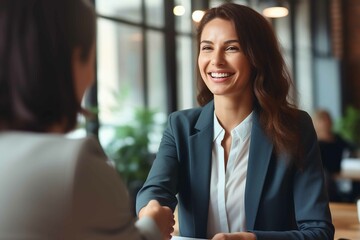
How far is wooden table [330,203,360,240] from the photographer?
208cm

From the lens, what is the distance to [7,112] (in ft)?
3.32

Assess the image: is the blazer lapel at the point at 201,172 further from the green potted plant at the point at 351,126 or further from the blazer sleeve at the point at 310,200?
the green potted plant at the point at 351,126

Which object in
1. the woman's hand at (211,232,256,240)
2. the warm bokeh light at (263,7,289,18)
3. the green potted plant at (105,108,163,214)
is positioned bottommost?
the green potted plant at (105,108,163,214)

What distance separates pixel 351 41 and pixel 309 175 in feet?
35.7

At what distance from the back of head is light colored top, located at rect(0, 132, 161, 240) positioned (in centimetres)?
5

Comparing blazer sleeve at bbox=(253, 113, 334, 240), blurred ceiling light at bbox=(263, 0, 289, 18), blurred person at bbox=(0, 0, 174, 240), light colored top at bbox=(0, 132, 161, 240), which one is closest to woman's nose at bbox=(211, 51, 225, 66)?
blazer sleeve at bbox=(253, 113, 334, 240)

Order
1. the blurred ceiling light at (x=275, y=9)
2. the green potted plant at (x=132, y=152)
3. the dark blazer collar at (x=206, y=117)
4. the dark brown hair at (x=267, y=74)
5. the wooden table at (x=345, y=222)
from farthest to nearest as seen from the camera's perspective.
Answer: the green potted plant at (x=132, y=152), the blurred ceiling light at (x=275, y=9), the wooden table at (x=345, y=222), the dark blazer collar at (x=206, y=117), the dark brown hair at (x=267, y=74)

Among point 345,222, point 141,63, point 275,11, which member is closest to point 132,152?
point 141,63

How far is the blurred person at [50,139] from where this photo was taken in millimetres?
915

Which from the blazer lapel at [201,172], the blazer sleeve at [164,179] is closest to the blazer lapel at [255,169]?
the blazer lapel at [201,172]

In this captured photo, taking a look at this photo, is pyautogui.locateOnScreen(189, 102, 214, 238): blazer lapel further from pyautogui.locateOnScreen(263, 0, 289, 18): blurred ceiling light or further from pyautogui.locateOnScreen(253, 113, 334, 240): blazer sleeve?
pyautogui.locateOnScreen(263, 0, 289, 18): blurred ceiling light

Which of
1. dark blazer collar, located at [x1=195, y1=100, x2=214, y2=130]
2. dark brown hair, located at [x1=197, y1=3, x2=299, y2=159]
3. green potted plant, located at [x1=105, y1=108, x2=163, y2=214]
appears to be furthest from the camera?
green potted plant, located at [x1=105, y1=108, x2=163, y2=214]

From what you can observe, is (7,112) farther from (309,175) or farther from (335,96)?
(335,96)

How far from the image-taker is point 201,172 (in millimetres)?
1766
